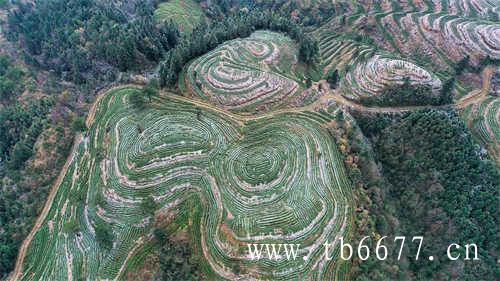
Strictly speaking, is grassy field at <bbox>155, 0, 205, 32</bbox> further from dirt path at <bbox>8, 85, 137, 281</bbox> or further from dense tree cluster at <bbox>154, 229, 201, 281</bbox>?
dense tree cluster at <bbox>154, 229, 201, 281</bbox>

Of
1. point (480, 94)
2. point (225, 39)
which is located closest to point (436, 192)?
point (480, 94)

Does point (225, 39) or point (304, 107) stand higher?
point (225, 39)

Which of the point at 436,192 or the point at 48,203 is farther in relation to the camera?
the point at 436,192

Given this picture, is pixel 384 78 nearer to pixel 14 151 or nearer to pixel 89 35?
pixel 89 35

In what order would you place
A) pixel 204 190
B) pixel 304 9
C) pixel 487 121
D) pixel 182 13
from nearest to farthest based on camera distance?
pixel 204 190 → pixel 487 121 → pixel 304 9 → pixel 182 13

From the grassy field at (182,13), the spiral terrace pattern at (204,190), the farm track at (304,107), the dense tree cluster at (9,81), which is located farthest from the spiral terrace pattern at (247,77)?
the dense tree cluster at (9,81)
